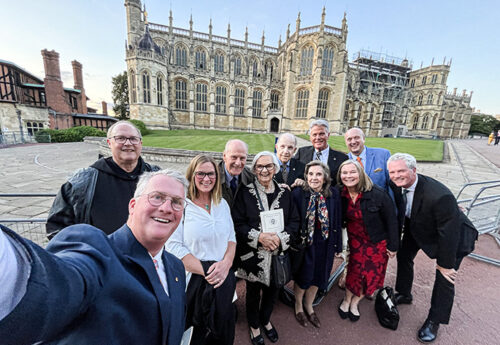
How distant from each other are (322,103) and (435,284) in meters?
30.1

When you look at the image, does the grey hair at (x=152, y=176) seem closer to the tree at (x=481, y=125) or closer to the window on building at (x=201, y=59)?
the window on building at (x=201, y=59)

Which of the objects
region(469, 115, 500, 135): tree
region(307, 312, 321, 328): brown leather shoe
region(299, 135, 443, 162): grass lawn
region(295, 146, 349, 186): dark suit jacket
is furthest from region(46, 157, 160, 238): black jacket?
region(469, 115, 500, 135): tree

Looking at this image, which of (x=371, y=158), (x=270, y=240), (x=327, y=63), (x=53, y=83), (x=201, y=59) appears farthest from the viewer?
(x=201, y=59)

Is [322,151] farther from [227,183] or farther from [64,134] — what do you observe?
[64,134]

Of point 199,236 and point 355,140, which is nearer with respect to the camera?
point 199,236

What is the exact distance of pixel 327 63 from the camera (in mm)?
28422

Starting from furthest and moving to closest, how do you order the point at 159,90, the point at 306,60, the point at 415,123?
the point at 415,123 → the point at 306,60 → the point at 159,90

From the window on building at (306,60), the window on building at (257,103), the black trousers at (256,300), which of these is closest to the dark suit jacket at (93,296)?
the black trousers at (256,300)

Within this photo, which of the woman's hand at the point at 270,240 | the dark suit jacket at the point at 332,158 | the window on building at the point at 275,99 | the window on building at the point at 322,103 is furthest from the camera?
the window on building at the point at 275,99

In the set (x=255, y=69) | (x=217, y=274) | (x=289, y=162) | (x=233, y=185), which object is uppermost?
(x=255, y=69)

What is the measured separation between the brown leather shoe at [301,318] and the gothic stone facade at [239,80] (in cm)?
2793

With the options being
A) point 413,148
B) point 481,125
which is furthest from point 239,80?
point 481,125

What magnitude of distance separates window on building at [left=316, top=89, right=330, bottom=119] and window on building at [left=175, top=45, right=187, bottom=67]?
66.2ft

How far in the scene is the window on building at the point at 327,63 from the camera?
92.4 ft
